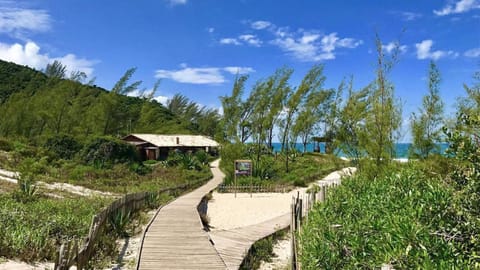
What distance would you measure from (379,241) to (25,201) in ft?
42.6

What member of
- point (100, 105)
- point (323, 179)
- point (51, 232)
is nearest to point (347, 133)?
point (51, 232)

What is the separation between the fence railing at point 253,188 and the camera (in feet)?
82.5

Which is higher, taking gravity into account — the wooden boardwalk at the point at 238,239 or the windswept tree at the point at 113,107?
the windswept tree at the point at 113,107

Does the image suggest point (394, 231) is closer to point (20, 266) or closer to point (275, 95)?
point (20, 266)

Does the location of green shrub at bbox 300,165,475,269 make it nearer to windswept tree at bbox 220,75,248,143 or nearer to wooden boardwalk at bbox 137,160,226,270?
wooden boardwalk at bbox 137,160,226,270

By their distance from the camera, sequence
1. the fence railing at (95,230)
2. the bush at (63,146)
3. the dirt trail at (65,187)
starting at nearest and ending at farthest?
the fence railing at (95,230) < the dirt trail at (65,187) < the bush at (63,146)

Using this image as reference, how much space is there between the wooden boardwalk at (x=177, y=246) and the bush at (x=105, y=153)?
18349mm

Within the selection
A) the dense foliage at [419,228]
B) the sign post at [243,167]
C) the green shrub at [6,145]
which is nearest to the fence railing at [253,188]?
the sign post at [243,167]

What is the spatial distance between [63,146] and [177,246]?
81.9 feet

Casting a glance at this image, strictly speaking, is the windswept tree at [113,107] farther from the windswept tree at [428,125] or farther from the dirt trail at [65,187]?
the windswept tree at [428,125]

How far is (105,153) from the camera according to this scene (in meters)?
29.4

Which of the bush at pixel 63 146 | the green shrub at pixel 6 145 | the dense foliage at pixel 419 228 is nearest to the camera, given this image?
the dense foliage at pixel 419 228

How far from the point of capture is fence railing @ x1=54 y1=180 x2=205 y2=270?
17.0 feet

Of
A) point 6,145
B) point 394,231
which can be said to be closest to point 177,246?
point 394,231
